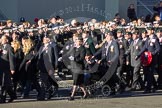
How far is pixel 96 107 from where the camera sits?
1404cm

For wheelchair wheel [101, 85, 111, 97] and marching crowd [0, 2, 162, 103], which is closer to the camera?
marching crowd [0, 2, 162, 103]

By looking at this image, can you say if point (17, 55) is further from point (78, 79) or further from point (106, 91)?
point (106, 91)

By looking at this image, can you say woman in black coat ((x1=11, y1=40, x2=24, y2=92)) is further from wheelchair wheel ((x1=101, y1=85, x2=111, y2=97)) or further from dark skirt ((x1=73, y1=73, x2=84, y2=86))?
wheelchair wheel ((x1=101, y1=85, x2=111, y2=97))

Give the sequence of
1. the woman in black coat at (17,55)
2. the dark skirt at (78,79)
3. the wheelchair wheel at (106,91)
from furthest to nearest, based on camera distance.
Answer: the wheelchair wheel at (106,91)
the woman in black coat at (17,55)
the dark skirt at (78,79)

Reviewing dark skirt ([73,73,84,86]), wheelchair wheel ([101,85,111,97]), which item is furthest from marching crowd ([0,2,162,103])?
wheelchair wheel ([101,85,111,97])

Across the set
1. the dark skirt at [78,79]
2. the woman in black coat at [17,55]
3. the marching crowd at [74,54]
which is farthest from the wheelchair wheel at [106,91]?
the woman in black coat at [17,55]

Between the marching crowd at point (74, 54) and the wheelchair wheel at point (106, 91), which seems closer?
the marching crowd at point (74, 54)

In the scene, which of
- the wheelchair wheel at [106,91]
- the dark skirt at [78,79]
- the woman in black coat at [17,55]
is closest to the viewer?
the dark skirt at [78,79]

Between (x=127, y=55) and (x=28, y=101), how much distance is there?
3.47m

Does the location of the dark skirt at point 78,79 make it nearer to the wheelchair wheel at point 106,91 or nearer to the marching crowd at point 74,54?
the marching crowd at point 74,54

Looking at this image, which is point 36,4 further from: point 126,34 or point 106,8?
point 126,34

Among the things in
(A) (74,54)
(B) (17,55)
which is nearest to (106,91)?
(A) (74,54)

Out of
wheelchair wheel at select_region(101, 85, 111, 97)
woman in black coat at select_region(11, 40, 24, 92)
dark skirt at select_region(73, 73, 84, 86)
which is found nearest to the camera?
dark skirt at select_region(73, 73, 84, 86)

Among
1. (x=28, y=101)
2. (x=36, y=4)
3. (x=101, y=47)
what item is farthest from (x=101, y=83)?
(x=36, y=4)
